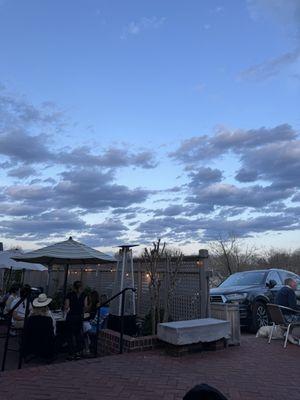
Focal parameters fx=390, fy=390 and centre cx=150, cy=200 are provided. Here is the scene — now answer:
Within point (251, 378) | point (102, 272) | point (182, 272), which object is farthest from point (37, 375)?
point (102, 272)

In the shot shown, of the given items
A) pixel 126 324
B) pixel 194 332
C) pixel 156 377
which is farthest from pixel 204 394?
pixel 126 324

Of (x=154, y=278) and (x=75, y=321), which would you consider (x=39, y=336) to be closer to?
(x=75, y=321)

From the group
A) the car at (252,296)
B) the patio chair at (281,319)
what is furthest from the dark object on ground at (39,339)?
the car at (252,296)

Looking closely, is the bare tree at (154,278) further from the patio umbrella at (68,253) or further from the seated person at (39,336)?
the seated person at (39,336)

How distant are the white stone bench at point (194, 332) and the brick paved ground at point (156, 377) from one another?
0.87 feet

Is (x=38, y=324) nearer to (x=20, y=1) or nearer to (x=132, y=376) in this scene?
(x=132, y=376)

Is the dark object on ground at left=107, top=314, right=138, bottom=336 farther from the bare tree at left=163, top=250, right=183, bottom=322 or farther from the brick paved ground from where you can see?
the brick paved ground

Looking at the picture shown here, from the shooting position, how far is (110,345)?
7.51 meters

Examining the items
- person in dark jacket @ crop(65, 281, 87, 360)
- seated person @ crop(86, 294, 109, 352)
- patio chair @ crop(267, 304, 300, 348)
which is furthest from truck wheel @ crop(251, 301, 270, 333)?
person in dark jacket @ crop(65, 281, 87, 360)

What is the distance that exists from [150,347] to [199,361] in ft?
3.74

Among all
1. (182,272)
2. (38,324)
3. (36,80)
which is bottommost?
(38,324)

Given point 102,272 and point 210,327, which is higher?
point 102,272

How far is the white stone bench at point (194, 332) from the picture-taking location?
6.65 metres

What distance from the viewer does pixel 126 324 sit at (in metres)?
8.05
